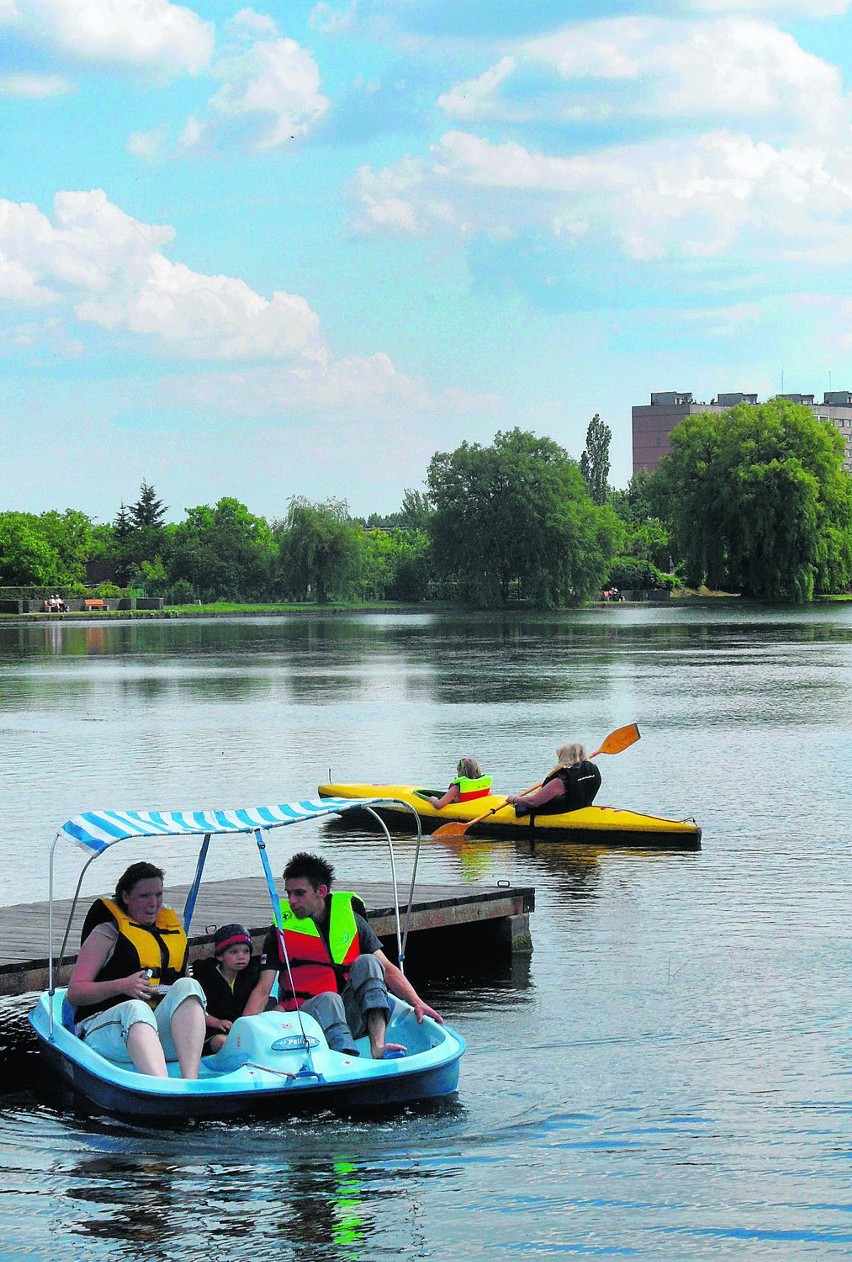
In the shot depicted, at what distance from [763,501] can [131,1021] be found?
324ft

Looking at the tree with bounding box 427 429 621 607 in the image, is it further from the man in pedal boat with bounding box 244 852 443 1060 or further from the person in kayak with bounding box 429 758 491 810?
the man in pedal boat with bounding box 244 852 443 1060

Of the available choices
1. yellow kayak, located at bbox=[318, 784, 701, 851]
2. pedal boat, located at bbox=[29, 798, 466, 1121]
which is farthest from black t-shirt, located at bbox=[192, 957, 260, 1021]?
yellow kayak, located at bbox=[318, 784, 701, 851]

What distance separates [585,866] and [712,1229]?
34.6 ft

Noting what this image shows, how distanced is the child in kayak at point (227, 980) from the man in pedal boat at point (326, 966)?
0.53 feet

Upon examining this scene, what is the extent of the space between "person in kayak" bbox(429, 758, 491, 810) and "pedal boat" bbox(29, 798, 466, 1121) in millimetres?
10621

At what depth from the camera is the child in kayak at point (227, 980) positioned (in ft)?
34.3

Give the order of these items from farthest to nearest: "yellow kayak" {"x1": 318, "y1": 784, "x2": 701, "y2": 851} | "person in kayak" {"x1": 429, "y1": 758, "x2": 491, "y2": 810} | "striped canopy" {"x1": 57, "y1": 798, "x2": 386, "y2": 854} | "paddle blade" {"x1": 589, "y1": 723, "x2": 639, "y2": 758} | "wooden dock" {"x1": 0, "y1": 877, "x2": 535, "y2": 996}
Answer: "paddle blade" {"x1": 589, "y1": 723, "x2": 639, "y2": 758} < "person in kayak" {"x1": 429, "y1": 758, "x2": 491, "y2": 810} < "yellow kayak" {"x1": 318, "y1": 784, "x2": 701, "y2": 851} < "wooden dock" {"x1": 0, "y1": 877, "x2": 535, "y2": 996} < "striped canopy" {"x1": 57, "y1": 798, "x2": 386, "y2": 854}

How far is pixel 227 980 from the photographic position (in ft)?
35.8

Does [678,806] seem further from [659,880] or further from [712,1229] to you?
[712,1229]

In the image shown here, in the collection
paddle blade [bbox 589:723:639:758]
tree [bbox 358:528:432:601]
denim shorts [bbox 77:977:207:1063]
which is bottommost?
denim shorts [bbox 77:977:207:1063]

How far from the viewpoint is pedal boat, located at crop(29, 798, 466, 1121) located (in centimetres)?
973

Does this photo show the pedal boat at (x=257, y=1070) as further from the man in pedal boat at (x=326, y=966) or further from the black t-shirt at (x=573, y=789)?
the black t-shirt at (x=573, y=789)

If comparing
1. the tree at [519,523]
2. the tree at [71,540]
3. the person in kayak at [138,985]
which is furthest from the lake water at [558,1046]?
the tree at [71,540]

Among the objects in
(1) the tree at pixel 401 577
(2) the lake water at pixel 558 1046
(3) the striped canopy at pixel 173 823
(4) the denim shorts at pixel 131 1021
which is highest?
A: (1) the tree at pixel 401 577
